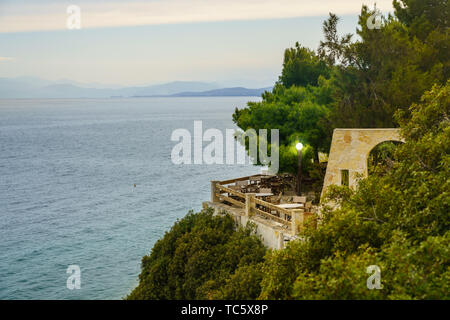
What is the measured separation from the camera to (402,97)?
23750 millimetres

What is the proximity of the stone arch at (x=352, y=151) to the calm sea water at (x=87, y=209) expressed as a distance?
1972 centimetres

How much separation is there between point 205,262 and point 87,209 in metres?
38.0

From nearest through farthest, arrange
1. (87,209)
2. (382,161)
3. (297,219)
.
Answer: (382,161) < (297,219) < (87,209)

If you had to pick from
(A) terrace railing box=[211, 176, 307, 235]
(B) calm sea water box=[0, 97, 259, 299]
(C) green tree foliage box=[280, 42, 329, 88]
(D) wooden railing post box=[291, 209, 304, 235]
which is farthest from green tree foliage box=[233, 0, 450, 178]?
→ (B) calm sea water box=[0, 97, 259, 299]

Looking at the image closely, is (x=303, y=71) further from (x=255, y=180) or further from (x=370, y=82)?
(x=255, y=180)

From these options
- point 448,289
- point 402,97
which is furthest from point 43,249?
point 448,289

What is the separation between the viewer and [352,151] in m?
19.4

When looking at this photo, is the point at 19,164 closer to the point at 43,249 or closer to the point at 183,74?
the point at 43,249

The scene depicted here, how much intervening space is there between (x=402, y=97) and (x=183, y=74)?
117524mm

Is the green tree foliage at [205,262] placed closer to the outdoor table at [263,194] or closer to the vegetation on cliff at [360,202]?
the vegetation on cliff at [360,202]

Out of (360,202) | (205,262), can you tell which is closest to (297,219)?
(205,262)

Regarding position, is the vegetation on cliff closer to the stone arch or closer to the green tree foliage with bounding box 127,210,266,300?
the green tree foliage with bounding box 127,210,266,300

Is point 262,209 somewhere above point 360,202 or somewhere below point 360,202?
below

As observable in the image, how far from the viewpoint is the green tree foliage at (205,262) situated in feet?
61.7
